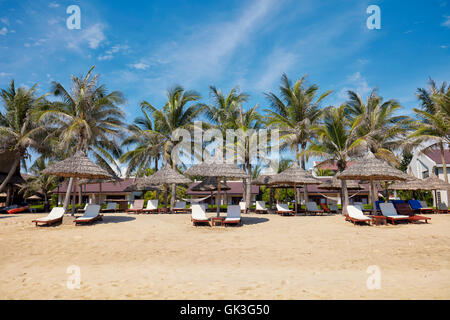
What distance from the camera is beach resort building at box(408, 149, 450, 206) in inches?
975

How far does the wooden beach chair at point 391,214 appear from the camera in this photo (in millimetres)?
11016

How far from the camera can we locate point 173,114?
21.1 m

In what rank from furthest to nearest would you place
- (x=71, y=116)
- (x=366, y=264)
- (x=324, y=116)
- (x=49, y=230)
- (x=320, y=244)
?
(x=324, y=116) < (x=71, y=116) < (x=49, y=230) < (x=320, y=244) < (x=366, y=264)

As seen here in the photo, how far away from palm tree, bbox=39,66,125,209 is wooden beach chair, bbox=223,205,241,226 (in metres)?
9.31

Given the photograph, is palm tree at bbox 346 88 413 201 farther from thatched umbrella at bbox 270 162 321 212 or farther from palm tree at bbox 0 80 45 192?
palm tree at bbox 0 80 45 192

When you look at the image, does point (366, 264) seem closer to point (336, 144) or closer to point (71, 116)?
point (336, 144)

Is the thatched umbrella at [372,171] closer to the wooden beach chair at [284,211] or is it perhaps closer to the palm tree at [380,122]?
the wooden beach chair at [284,211]

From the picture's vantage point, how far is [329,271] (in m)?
5.23

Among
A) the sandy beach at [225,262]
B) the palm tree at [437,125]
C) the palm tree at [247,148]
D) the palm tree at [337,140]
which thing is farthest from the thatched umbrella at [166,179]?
the palm tree at [437,125]

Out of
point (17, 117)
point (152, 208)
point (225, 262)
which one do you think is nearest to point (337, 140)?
point (152, 208)

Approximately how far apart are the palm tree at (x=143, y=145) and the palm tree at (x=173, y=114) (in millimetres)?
612

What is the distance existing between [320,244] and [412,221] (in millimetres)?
6410

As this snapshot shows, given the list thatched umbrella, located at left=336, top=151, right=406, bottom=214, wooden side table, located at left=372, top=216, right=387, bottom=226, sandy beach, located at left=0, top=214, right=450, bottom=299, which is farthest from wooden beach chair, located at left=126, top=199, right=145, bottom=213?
wooden side table, located at left=372, top=216, right=387, bottom=226
